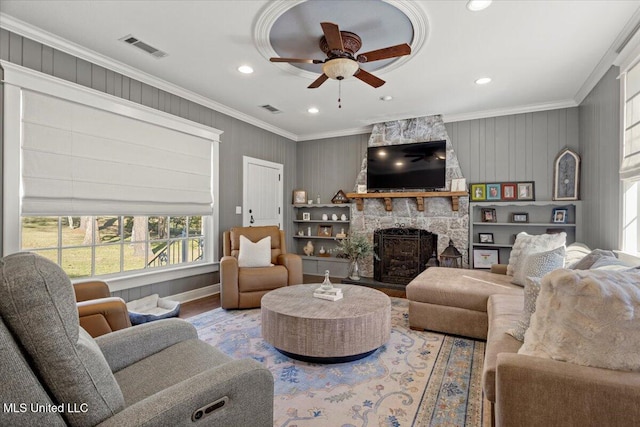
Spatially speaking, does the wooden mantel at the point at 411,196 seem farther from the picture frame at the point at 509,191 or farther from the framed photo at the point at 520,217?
the framed photo at the point at 520,217

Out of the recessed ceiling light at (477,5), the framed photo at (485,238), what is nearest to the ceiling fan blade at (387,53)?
the recessed ceiling light at (477,5)

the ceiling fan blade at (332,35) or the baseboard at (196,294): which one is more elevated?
the ceiling fan blade at (332,35)

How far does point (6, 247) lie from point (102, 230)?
2.79 ft

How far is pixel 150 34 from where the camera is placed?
272 centimetres

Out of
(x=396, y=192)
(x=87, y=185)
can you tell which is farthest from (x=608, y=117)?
(x=87, y=185)

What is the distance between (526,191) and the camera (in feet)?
14.9

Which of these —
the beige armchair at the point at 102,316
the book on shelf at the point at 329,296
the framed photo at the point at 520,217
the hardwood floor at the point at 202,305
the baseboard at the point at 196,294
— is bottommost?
the hardwood floor at the point at 202,305

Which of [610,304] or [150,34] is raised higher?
[150,34]

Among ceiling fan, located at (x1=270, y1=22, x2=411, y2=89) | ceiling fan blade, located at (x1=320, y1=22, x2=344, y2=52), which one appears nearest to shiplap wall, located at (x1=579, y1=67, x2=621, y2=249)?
ceiling fan, located at (x1=270, y1=22, x2=411, y2=89)

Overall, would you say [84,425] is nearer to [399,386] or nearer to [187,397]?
[187,397]

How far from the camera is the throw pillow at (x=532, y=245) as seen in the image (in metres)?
3.05

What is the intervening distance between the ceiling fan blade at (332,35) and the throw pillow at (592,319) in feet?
6.60

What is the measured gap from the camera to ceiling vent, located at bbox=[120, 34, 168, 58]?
2.78 metres

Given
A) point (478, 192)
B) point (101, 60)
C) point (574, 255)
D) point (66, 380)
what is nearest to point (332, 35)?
point (101, 60)
